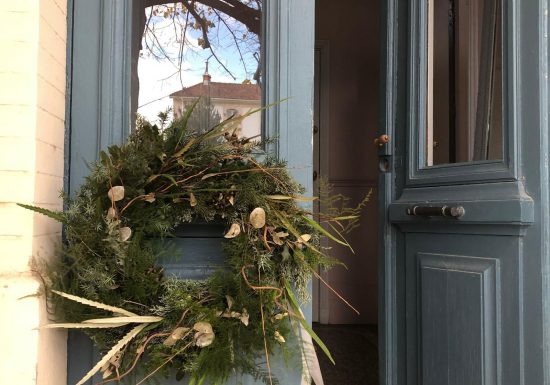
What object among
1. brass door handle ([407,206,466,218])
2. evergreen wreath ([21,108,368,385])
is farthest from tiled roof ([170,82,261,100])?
brass door handle ([407,206,466,218])

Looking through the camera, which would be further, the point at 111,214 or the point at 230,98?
the point at 230,98

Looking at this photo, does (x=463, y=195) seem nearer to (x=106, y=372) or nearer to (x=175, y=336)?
(x=175, y=336)

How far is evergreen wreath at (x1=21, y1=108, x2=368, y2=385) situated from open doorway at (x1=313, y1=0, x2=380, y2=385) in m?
2.74

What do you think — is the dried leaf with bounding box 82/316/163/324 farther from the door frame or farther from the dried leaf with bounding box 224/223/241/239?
the door frame

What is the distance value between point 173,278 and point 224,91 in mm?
555

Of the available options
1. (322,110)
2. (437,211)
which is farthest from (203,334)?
(322,110)

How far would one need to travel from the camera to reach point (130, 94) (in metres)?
1.21

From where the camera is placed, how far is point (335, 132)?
3799 mm

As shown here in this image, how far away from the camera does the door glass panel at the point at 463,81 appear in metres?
1.48

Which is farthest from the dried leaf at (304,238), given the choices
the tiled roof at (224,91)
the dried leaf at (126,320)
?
the tiled roof at (224,91)

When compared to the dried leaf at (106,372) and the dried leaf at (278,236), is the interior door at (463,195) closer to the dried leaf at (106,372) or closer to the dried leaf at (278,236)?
the dried leaf at (278,236)

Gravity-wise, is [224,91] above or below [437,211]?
above

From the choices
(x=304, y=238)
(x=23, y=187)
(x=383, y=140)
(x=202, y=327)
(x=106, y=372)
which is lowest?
(x=106, y=372)

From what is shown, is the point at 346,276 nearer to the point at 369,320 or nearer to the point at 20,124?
the point at 369,320
